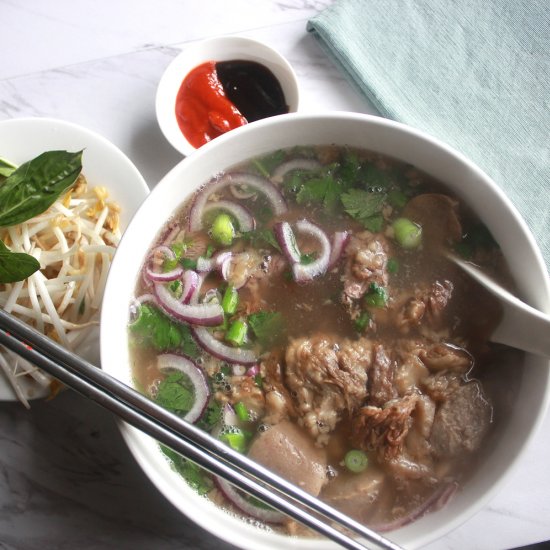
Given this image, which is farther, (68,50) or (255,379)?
(68,50)

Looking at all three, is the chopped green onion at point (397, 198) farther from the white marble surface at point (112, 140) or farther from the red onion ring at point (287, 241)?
the white marble surface at point (112, 140)

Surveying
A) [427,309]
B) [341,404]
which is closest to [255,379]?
[341,404]

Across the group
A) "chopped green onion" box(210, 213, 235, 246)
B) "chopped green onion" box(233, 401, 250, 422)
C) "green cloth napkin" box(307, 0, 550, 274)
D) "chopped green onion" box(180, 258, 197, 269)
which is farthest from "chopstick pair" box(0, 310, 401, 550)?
"green cloth napkin" box(307, 0, 550, 274)

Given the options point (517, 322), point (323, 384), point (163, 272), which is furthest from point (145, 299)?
point (517, 322)

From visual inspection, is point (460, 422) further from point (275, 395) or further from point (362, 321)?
point (275, 395)

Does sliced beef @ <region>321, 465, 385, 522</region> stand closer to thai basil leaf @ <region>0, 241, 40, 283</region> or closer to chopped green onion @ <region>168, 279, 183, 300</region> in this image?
chopped green onion @ <region>168, 279, 183, 300</region>

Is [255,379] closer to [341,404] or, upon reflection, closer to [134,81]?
[341,404]

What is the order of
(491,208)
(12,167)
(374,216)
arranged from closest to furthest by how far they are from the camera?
(491,208), (374,216), (12,167)
